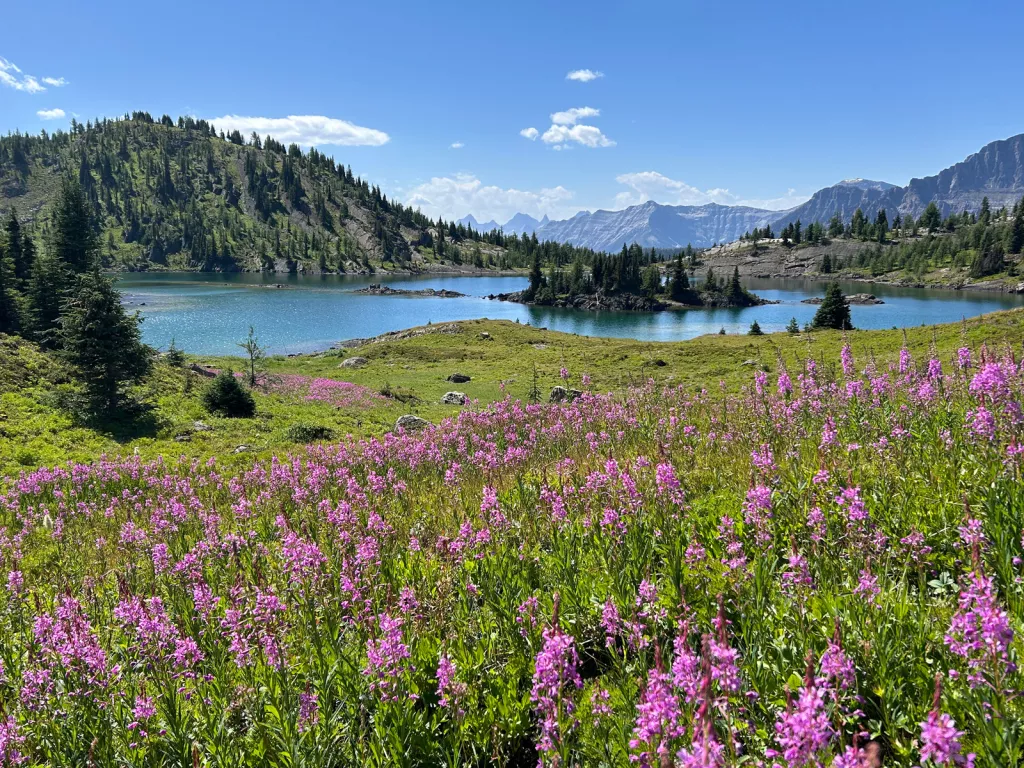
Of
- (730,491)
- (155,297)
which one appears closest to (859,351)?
(730,491)


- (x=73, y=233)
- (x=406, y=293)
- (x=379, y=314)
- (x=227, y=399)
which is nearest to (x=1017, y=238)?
(x=406, y=293)

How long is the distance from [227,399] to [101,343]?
682 centimetres

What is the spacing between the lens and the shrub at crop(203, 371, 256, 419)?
30875mm

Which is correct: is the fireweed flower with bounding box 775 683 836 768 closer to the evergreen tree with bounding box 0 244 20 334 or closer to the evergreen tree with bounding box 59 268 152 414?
the evergreen tree with bounding box 59 268 152 414

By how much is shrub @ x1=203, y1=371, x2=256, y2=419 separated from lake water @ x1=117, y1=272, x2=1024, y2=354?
44939mm

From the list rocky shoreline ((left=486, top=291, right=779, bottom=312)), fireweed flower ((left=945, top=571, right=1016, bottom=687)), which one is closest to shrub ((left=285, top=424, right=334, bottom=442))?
fireweed flower ((left=945, top=571, right=1016, bottom=687))

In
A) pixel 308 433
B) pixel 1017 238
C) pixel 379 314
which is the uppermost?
pixel 1017 238

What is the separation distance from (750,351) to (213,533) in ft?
167

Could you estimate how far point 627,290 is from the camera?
156 meters

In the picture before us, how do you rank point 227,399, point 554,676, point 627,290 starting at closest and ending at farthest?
point 554,676 → point 227,399 → point 627,290

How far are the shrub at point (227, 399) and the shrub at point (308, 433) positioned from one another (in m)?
5.48

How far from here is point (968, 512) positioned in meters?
4.43

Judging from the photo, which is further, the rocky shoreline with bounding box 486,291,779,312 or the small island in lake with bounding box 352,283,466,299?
the small island in lake with bounding box 352,283,466,299

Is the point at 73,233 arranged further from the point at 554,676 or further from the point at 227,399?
the point at 554,676
